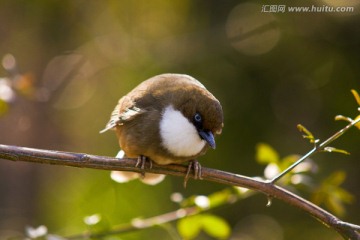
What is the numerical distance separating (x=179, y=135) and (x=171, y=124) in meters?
0.10

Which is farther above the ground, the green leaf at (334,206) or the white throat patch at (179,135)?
the white throat patch at (179,135)

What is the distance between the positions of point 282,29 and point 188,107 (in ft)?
8.47

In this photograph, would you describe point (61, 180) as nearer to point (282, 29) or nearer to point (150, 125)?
point (282, 29)

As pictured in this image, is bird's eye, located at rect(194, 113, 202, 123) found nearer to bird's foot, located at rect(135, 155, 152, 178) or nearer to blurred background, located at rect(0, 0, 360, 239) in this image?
bird's foot, located at rect(135, 155, 152, 178)

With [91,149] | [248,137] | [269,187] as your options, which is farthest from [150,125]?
[91,149]

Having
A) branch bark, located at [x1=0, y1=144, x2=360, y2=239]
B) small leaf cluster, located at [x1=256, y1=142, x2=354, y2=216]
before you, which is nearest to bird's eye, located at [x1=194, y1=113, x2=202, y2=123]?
→ small leaf cluster, located at [x1=256, y1=142, x2=354, y2=216]

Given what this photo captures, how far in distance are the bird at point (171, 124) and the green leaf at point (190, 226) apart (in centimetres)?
30

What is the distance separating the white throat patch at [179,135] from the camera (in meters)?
3.65

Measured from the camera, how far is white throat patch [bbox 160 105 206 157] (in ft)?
12.0

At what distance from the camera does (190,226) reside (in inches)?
131

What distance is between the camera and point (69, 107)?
7281 millimetres

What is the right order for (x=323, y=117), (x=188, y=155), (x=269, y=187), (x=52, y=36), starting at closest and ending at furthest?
(x=269, y=187) < (x=188, y=155) < (x=323, y=117) < (x=52, y=36)

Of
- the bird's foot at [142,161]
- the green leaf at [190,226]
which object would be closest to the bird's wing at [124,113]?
the bird's foot at [142,161]

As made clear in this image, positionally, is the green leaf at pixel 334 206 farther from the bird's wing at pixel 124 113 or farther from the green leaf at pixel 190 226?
the bird's wing at pixel 124 113
